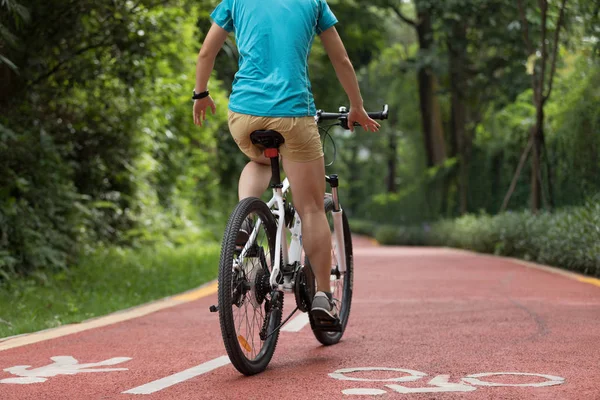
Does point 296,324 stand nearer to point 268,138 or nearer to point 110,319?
point 110,319

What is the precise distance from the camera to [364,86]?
48781mm

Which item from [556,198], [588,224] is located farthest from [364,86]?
[588,224]

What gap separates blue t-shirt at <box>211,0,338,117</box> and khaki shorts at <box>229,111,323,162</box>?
4cm

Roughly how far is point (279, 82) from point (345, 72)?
49cm

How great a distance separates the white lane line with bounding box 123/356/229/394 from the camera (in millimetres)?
4908

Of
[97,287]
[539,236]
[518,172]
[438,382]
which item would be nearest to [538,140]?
[518,172]

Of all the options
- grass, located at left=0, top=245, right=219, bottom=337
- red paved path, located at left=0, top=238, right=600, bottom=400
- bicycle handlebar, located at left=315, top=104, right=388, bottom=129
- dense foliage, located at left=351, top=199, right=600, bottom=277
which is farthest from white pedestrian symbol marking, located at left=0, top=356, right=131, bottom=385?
dense foliage, located at left=351, top=199, right=600, bottom=277

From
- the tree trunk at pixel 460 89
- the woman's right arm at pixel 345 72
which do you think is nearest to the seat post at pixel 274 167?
the woman's right arm at pixel 345 72

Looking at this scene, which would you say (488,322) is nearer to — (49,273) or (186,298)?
(186,298)

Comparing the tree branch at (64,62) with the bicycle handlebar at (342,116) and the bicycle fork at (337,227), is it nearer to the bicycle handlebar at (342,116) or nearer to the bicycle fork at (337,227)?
the bicycle fork at (337,227)

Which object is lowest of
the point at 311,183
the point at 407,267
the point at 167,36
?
the point at 407,267

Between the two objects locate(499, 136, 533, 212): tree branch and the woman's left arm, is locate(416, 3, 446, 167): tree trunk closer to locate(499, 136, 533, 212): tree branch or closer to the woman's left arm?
locate(499, 136, 533, 212): tree branch

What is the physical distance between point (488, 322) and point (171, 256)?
26.7ft

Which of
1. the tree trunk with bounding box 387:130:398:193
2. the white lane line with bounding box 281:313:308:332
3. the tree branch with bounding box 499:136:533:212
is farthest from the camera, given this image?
the tree trunk with bounding box 387:130:398:193
